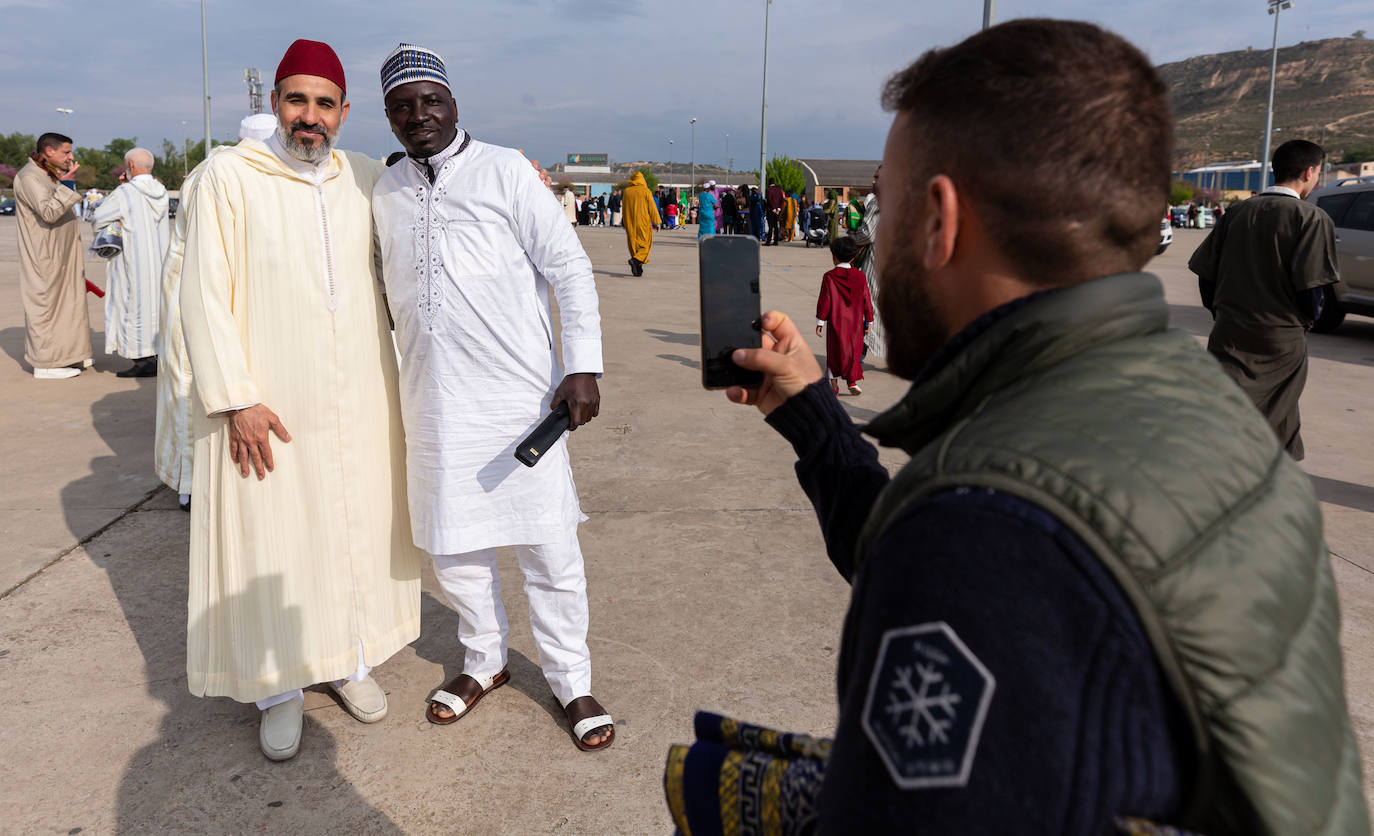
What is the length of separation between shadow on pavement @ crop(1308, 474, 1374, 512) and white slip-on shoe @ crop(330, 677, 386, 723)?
4.75 meters

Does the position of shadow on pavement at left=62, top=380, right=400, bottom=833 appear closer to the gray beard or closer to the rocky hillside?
the gray beard

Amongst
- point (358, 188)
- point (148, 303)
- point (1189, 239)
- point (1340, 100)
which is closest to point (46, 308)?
point (148, 303)

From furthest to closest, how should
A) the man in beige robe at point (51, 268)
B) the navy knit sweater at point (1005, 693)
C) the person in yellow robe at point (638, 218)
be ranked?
the person in yellow robe at point (638, 218) → the man in beige robe at point (51, 268) → the navy knit sweater at point (1005, 693)

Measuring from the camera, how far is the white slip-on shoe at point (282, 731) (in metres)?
2.90

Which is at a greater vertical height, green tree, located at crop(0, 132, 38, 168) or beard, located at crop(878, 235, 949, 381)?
green tree, located at crop(0, 132, 38, 168)

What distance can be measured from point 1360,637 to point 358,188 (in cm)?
386

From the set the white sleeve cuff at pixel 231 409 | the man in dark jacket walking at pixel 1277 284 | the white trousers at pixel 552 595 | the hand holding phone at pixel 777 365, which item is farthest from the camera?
the man in dark jacket walking at pixel 1277 284

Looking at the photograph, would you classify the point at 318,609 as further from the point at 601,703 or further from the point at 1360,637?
the point at 1360,637

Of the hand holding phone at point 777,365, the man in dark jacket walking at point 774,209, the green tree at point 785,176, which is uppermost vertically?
the green tree at point 785,176

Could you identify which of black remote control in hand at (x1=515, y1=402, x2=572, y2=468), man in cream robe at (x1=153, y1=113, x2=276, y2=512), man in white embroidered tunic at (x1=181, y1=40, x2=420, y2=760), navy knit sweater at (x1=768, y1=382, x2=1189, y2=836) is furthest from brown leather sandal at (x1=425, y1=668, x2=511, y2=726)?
navy knit sweater at (x1=768, y1=382, x2=1189, y2=836)

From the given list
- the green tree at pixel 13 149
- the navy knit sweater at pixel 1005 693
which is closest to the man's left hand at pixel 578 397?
the navy knit sweater at pixel 1005 693

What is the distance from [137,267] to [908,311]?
28.3 feet

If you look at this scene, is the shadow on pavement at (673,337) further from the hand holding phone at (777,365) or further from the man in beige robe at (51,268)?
the hand holding phone at (777,365)

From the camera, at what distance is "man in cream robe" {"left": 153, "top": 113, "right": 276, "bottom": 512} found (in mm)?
3160
